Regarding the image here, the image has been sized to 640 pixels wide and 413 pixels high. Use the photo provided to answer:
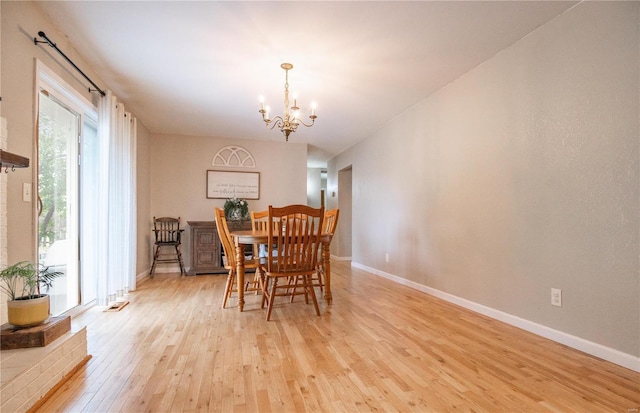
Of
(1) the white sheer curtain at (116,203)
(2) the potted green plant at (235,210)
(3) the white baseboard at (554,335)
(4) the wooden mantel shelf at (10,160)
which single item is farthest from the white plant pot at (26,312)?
(2) the potted green plant at (235,210)

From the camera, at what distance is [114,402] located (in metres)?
1.45

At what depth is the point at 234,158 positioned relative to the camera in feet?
19.3

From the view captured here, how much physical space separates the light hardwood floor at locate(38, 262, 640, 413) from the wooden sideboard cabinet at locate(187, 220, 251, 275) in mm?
2123

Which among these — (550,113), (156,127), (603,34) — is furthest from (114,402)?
(156,127)

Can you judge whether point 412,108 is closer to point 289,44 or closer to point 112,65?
point 289,44

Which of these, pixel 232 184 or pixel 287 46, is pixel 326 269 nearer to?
pixel 287 46

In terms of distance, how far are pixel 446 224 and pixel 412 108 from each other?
165cm

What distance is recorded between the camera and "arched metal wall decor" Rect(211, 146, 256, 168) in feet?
19.0

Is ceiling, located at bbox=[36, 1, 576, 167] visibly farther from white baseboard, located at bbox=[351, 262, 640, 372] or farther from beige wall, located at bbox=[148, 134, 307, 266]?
white baseboard, located at bbox=[351, 262, 640, 372]

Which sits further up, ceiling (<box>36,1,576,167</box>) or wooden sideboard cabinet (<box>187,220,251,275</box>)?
ceiling (<box>36,1,576,167</box>)

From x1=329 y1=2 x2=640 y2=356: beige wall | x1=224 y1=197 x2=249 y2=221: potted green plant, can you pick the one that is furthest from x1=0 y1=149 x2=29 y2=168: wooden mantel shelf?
x1=224 y1=197 x2=249 y2=221: potted green plant

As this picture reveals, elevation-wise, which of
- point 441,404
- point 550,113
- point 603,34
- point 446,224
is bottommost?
point 441,404

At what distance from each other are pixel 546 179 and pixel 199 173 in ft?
17.0

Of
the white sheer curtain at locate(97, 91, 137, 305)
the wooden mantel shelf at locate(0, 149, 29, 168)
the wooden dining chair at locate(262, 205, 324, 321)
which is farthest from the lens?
the white sheer curtain at locate(97, 91, 137, 305)
